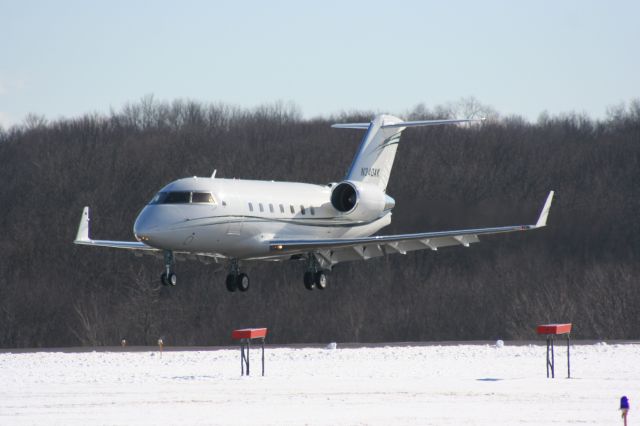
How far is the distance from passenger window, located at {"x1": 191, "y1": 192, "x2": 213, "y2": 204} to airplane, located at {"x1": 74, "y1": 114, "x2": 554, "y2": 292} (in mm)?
32

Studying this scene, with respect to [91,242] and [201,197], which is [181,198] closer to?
[201,197]

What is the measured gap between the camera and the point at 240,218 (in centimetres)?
4497

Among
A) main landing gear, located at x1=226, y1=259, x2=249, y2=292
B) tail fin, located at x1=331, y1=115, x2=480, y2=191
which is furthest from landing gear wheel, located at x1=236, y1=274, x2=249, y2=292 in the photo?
tail fin, located at x1=331, y1=115, x2=480, y2=191

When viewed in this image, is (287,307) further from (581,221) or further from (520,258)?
(581,221)

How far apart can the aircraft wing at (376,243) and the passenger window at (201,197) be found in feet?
10.9

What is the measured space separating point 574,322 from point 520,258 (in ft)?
15.3

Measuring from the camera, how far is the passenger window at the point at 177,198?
143 ft

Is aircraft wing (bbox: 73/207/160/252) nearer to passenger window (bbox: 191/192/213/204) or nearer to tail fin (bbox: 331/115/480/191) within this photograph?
passenger window (bbox: 191/192/213/204)

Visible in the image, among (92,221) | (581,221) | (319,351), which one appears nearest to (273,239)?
(319,351)

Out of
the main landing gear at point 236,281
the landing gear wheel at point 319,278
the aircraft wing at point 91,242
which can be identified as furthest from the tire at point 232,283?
the landing gear wheel at point 319,278

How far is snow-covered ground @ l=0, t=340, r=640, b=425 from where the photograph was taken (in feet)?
124

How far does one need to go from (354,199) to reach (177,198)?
8386 millimetres

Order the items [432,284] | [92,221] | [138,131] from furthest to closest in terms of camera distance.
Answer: [138,131]
[92,221]
[432,284]

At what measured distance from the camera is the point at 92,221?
333 ft
